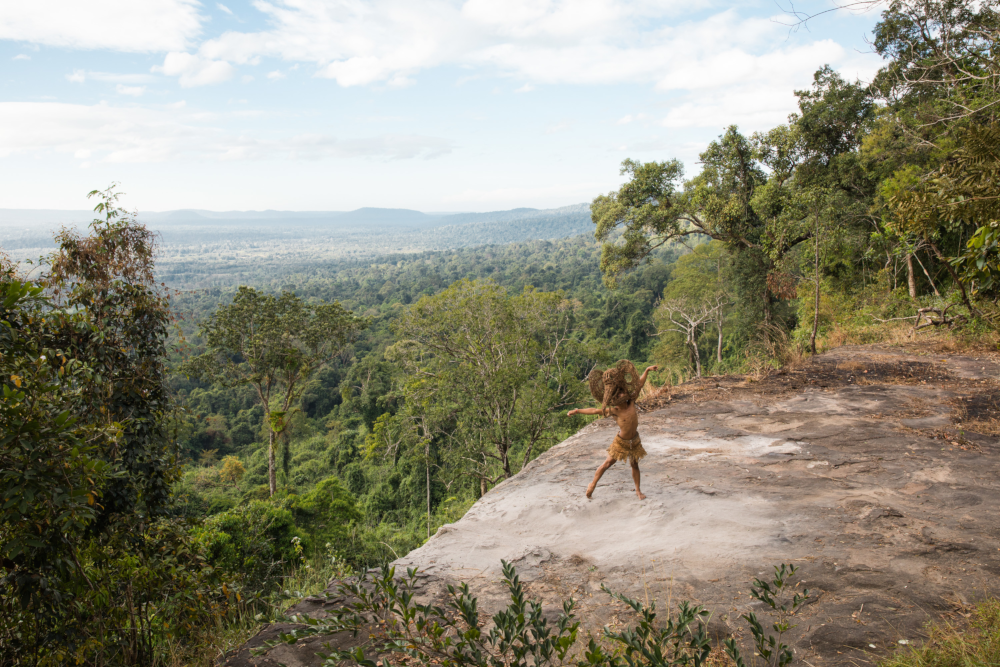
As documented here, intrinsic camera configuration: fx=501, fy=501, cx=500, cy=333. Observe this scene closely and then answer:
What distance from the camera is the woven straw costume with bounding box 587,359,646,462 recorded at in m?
4.68

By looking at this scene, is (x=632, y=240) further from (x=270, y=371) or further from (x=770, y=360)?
(x=270, y=371)

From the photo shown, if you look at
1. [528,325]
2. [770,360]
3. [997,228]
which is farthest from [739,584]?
[528,325]

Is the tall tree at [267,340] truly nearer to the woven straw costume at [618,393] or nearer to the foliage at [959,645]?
the woven straw costume at [618,393]

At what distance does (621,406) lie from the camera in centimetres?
474

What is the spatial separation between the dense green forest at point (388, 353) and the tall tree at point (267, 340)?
0.08m

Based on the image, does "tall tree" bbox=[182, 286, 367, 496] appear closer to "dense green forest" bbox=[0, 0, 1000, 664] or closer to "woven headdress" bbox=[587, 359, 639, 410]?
"dense green forest" bbox=[0, 0, 1000, 664]

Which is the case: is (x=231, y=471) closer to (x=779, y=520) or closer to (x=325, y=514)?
(x=325, y=514)

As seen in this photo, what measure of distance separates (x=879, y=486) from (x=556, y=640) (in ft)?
14.1

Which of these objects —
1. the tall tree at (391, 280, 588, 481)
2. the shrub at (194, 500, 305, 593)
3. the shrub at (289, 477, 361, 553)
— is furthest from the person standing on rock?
the shrub at (289, 477, 361, 553)

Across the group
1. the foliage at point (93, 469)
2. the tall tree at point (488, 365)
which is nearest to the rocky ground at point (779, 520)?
the foliage at point (93, 469)

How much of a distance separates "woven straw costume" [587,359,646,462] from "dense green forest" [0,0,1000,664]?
250 cm

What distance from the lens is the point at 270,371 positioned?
1703 centimetres

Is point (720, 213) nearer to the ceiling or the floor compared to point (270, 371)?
nearer to the ceiling

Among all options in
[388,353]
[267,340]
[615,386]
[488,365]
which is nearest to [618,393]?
[615,386]
